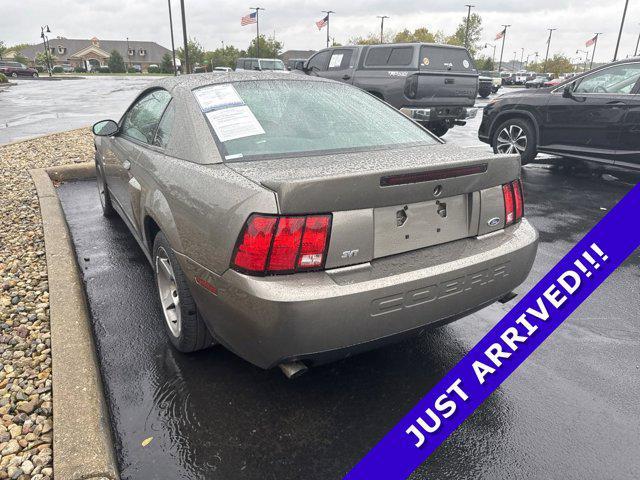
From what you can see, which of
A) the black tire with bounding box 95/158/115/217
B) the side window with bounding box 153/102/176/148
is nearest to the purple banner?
the side window with bounding box 153/102/176/148

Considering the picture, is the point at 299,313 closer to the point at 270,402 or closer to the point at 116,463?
the point at 270,402

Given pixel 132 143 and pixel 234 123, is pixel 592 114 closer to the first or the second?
pixel 234 123

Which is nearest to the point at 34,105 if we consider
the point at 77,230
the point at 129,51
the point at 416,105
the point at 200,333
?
the point at 416,105

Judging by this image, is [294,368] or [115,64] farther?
[115,64]

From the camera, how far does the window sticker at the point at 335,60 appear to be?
1212 centimetres

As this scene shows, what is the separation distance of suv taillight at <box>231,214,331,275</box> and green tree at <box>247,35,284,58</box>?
6269 cm

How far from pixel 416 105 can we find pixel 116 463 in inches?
378

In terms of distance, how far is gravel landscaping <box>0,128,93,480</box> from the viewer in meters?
2.11

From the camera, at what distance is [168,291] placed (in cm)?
305

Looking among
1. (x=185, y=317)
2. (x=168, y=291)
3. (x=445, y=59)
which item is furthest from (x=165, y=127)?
(x=445, y=59)

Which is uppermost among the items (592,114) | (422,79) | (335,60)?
(335,60)

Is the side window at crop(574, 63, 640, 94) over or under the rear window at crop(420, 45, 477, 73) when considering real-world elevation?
under

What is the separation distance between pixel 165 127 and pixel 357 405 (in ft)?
6.56

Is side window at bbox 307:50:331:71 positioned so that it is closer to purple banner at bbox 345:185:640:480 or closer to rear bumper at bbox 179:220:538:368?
rear bumper at bbox 179:220:538:368
